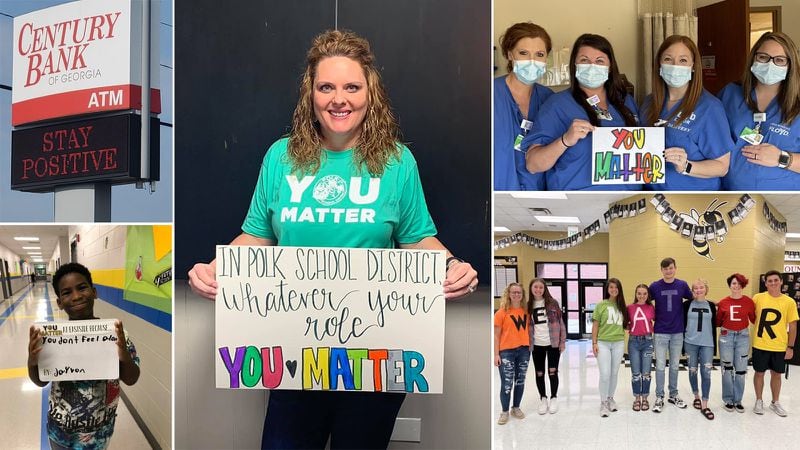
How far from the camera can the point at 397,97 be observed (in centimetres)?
247

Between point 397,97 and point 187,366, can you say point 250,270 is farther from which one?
point 397,97

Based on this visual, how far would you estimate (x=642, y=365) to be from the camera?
236 cm

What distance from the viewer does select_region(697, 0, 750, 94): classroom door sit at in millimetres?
2328

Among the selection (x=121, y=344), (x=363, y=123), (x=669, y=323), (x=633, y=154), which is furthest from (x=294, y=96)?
(x=669, y=323)

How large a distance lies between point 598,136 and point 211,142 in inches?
58.1

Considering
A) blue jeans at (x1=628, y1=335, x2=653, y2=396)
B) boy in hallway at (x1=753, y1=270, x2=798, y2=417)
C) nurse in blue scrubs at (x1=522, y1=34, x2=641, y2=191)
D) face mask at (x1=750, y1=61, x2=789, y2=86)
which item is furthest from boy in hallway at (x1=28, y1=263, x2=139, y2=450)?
face mask at (x1=750, y1=61, x2=789, y2=86)

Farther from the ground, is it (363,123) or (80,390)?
(363,123)

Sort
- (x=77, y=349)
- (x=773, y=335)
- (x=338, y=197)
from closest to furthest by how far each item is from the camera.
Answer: (x=773, y=335) → (x=338, y=197) → (x=77, y=349)

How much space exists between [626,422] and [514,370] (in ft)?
1.43

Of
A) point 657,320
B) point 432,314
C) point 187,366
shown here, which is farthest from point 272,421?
point 657,320

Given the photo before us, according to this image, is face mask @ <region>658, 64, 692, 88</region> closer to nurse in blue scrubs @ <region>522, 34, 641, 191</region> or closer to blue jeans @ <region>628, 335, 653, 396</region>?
nurse in blue scrubs @ <region>522, 34, 641, 191</region>

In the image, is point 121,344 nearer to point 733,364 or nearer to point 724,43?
point 733,364

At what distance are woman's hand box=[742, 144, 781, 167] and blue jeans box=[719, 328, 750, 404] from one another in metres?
0.61

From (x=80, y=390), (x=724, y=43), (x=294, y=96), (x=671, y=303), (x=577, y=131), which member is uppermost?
(x=724, y=43)
